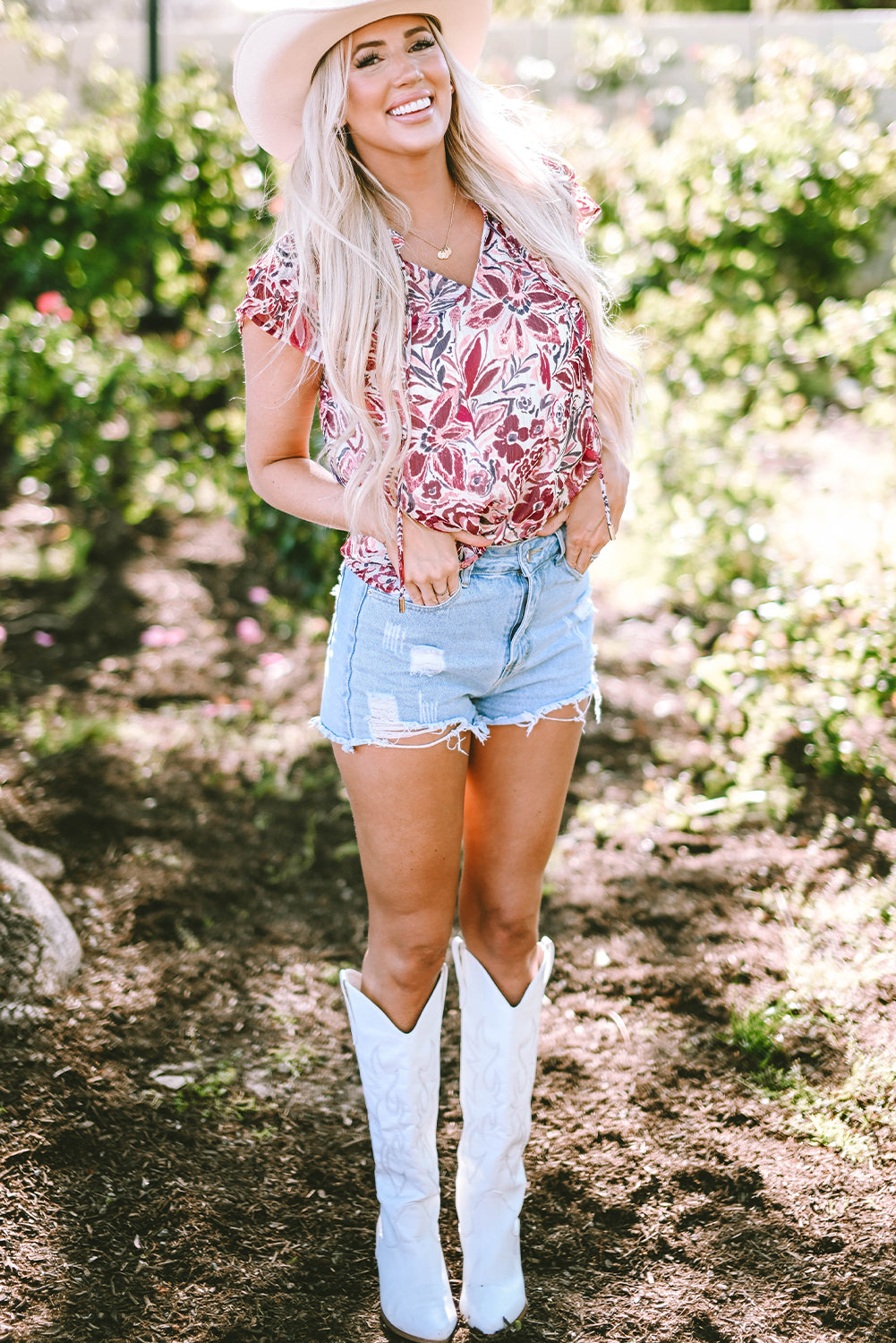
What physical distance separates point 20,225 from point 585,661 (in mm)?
4538

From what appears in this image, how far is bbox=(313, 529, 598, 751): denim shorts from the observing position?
1758 mm

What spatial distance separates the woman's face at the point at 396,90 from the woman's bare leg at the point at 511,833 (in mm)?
888

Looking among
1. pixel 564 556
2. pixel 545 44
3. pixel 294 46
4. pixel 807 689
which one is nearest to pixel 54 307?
pixel 807 689

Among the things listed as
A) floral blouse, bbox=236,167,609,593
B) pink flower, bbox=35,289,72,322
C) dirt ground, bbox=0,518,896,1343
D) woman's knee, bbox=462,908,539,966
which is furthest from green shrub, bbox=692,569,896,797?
pink flower, bbox=35,289,72,322

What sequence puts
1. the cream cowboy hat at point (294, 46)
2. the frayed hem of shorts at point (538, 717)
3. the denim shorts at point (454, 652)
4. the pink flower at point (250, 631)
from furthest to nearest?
the pink flower at point (250, 631), the frayed hem of shorts at point (538, 717), the denim shorts at point (454, 652), the cream cowboy hat at point (294, 46)

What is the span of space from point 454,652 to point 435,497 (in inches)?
9.2

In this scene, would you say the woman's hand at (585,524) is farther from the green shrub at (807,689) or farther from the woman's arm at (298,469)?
the green shrub at (807,689)

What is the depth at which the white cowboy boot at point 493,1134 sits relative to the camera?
2.01m

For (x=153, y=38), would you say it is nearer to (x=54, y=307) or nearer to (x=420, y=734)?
(x=54, y=307)

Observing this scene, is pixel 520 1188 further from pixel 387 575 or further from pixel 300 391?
pixel 300 391

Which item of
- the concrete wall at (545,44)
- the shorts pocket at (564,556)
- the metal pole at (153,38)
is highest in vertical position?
the concrete wall at (545,44)

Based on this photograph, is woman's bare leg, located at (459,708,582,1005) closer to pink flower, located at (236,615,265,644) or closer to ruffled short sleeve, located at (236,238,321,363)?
ruffled short sleeve, located at (236,238,321,363)

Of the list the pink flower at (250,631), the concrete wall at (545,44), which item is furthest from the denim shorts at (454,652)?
the concrete wall at (545,44)

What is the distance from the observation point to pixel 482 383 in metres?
1.67
